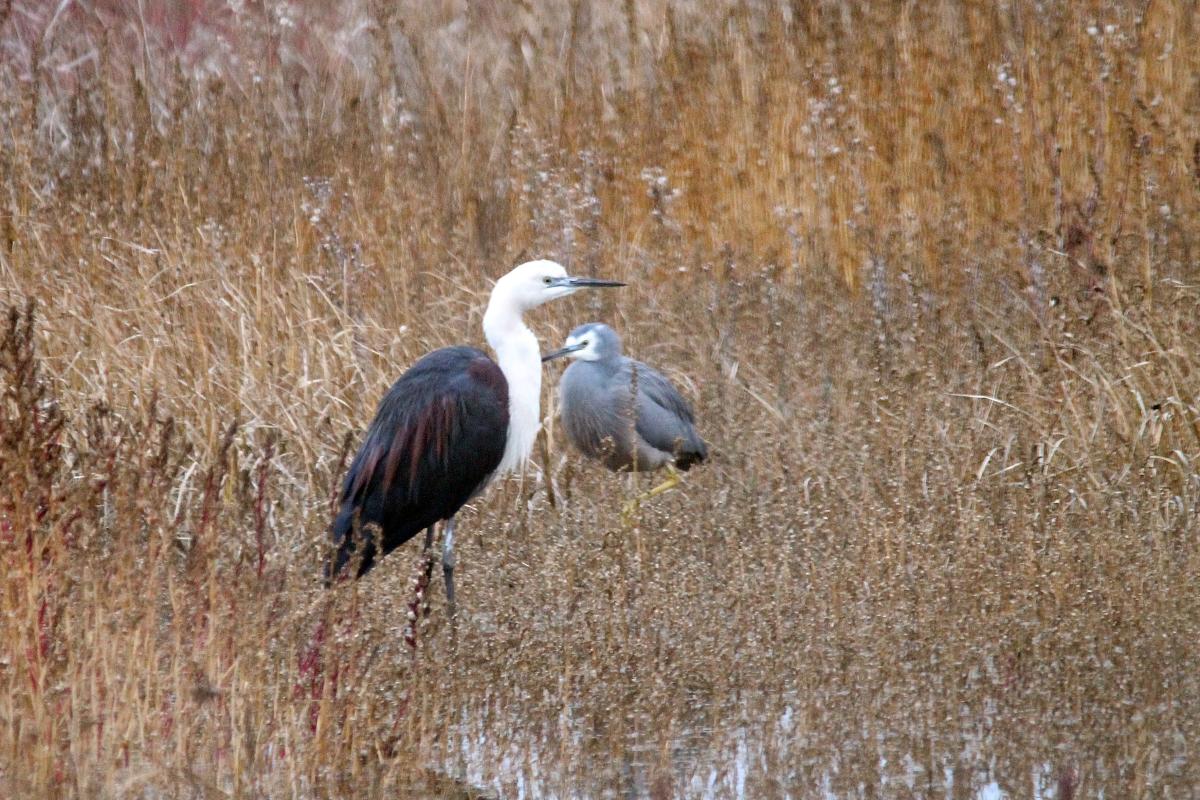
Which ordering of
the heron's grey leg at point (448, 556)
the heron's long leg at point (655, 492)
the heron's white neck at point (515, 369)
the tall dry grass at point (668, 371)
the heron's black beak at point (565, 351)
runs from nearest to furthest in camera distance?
1. the tall dry grass at point (668, 371)
2. the heron's long leg at point (655, 492)
3. the heron's grey leg at point (448, 556)
4. the heron's white neck at point (515, 369)
5. the heron's black beak at point (565, 351)

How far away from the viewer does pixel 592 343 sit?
6211mm

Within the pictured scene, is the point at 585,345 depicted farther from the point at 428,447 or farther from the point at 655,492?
the point at 428,447

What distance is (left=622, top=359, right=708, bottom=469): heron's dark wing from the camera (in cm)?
606

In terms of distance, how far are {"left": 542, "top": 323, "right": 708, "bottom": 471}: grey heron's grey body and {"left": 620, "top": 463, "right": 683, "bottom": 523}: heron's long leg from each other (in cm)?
5

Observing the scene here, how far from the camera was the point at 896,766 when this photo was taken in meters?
3.55

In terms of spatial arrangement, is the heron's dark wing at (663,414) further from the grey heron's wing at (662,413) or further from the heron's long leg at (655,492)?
the heron's long leg at (655,492)

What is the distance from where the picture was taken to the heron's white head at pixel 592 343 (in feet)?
20.3

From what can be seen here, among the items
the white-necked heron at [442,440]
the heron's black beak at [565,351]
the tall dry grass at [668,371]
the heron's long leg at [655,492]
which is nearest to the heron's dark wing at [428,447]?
the white-necked heron at [442,440]

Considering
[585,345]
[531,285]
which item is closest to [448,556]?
[531,285]

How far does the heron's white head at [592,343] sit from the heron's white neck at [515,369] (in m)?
0.82

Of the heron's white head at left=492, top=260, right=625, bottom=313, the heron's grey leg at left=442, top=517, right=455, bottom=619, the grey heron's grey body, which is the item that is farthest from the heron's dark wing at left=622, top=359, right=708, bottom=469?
the heron's grey leg at left=442, top=517, right=455, bottom=619

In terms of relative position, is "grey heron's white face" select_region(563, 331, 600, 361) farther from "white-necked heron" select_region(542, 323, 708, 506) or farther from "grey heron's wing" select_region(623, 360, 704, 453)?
"grey heron's wing" select_region(623, 360, 704, 453)

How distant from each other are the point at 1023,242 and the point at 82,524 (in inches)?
146

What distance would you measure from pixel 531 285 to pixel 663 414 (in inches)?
37.7
